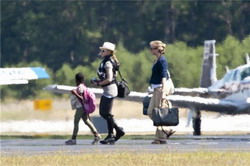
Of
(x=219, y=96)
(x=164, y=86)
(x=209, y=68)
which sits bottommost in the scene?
(x=219, y=96)

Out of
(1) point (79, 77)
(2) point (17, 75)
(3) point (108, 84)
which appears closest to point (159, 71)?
Answer: (3) point (108, 84)

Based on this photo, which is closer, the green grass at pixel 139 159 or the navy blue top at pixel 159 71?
the green grass at pixel 139 159

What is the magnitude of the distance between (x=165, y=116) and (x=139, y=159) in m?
3.48

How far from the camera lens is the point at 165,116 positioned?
64.1ft

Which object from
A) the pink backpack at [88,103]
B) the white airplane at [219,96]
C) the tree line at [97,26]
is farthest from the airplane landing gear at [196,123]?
the tree line at [97,26]

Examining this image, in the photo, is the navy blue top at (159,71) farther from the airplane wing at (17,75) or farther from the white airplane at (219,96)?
the white airplane at (219,96)

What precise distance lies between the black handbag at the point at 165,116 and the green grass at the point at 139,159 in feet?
6.58

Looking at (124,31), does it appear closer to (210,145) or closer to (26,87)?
(26,87)

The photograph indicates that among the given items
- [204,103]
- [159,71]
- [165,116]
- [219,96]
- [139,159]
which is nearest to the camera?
[139,159]

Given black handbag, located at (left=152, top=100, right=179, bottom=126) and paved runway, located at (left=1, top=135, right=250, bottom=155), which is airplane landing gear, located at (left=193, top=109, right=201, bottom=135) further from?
black handbag, located at (left=152, top=100, right=179, bottom=126)

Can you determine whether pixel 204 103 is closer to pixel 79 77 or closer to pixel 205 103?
pixel 205 103

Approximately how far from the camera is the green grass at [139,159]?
15625 millimetres

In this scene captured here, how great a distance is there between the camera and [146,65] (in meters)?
54.7

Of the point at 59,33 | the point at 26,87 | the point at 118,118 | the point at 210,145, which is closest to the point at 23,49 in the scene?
the point at 59,33
